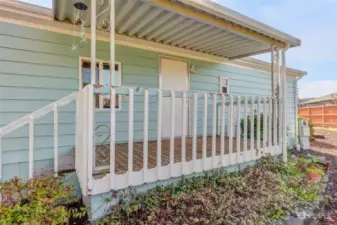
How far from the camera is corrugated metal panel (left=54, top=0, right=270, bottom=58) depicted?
117 inches

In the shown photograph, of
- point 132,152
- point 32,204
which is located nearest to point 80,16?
point 132,152

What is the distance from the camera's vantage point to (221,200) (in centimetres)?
237

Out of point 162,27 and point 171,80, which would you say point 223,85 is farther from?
point 162,27

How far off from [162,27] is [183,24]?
1.38 ft

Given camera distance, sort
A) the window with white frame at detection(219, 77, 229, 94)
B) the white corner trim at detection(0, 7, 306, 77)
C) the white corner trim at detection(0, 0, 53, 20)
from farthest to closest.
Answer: the window with white frame at detection(219, 77, 229, 94) → the white corner trim at detection(0, 7, 306, 77) → the white corner trim at detection(0, 0, 53, 20)

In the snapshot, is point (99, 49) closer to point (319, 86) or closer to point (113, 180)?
point (113, 180)

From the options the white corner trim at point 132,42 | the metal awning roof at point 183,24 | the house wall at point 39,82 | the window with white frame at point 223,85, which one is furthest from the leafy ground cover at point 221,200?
the white corner trim at point 132,42

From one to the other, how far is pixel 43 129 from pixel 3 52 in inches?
54.0

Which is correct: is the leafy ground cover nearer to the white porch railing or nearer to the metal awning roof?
the white porch railing

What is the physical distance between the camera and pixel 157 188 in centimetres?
238

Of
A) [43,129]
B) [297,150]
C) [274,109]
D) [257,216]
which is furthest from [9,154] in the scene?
[297,150]

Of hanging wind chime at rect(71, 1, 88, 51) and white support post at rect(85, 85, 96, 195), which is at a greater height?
hanging wind chime at rect(71, 1, 88, 51)

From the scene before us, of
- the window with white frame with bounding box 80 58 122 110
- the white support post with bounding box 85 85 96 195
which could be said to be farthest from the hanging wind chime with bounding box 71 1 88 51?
the white support post with bounding box 85 85 96 195

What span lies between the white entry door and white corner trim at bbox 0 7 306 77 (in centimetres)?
25
